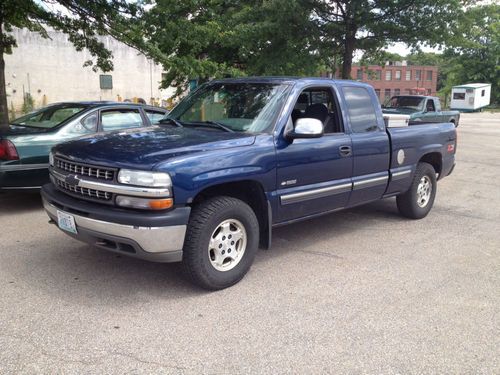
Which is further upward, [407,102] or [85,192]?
[407,102]

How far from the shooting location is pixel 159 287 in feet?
13.9

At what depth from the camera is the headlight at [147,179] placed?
3633 mm

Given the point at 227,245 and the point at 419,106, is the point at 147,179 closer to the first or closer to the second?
the point at 227,245

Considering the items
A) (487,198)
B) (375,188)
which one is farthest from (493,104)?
(375,188)

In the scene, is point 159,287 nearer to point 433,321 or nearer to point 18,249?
point 18,249

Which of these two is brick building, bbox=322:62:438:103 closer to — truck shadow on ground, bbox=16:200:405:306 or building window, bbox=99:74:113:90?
building window, bbox=99:74:113:90

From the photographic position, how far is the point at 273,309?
12.6ft

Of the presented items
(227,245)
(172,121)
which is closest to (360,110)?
(172,121)

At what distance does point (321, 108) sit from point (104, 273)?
2.92 metres

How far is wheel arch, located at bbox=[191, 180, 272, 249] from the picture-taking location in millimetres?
4254

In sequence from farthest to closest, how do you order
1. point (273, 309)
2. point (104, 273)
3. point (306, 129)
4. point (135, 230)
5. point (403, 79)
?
point (403, 79) → point (104, 273) → point (306, 129) → point (273, 309) → point (135, 230)

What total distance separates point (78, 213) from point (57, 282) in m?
0.76

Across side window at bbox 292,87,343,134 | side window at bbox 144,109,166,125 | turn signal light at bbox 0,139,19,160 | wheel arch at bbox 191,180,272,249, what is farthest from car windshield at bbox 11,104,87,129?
wheel arch at bbox 191,180,272,249

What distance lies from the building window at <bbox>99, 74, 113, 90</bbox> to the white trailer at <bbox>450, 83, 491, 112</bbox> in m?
32.3
